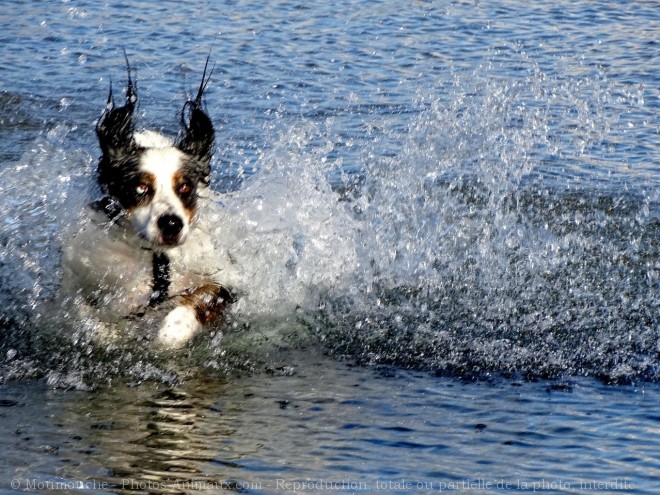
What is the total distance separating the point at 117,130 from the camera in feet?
18.6

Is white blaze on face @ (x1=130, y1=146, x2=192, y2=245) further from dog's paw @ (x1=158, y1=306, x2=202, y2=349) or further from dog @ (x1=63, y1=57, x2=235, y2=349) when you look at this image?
dog's paw @ (x1=158, y1=306, x2=202, y2=349)

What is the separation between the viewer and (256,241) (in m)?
6.46

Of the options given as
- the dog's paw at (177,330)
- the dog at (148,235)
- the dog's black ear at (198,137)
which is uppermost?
→ the dog's black ear at (198,137)

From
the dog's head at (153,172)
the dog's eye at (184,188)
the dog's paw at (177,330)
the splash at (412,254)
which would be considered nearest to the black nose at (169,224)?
the dog's head at (153,172)

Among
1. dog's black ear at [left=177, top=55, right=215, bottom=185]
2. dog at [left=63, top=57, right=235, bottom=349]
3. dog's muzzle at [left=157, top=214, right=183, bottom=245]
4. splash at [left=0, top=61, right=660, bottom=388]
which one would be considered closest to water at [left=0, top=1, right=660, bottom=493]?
splash at [left=0, top=61, right=660, bottom=388]

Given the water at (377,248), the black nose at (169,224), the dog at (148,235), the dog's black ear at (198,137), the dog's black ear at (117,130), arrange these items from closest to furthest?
1. the water at (377,248)
2. the black nose at (169,224)
3. the dog at (148,235)
4. the dog's black ear at (117,130)
5. the dog's black ear at (198,137)

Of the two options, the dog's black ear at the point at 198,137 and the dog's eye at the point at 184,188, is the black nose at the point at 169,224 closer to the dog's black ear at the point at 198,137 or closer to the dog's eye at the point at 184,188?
the dog's eye at the point at 184,188

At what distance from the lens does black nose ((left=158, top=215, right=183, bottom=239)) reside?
5.41 meters

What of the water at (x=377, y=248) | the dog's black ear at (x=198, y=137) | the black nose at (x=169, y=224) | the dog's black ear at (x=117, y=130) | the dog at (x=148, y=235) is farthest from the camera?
the dog's black ear at (x=198, y=137)

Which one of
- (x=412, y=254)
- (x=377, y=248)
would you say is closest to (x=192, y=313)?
(x=377, y=248)

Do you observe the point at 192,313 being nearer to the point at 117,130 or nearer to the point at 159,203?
the point at 159,203

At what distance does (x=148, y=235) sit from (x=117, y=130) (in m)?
0.60

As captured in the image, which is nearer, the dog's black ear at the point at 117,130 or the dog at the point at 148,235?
the dog at the point at 148,235

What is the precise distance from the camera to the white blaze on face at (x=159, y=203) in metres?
5.45
